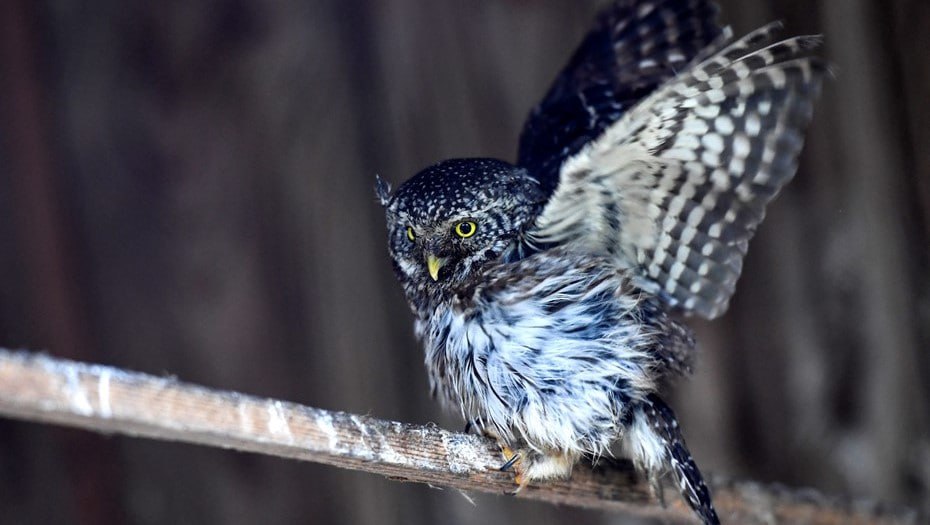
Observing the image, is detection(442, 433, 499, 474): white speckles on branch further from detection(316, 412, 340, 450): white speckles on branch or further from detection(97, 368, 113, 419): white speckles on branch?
detection(97, 368, 113, 419): white speckles on branch

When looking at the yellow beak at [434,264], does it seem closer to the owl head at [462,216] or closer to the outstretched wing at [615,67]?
the owl head at [462,216]

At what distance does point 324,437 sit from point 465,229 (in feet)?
2.90

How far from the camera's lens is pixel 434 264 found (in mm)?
2469

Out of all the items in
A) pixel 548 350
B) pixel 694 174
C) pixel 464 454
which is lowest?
pixel 464 454

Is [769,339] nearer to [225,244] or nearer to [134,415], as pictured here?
[225,244]

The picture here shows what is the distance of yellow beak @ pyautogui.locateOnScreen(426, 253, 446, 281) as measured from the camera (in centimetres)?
246

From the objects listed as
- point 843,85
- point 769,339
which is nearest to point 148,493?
point 769,339

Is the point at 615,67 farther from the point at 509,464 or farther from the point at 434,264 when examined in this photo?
the point at 509,464

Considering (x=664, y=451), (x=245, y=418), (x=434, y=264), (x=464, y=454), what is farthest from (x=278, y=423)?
(x=664, y=451)

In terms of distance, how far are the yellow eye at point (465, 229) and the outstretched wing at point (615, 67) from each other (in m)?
0.43

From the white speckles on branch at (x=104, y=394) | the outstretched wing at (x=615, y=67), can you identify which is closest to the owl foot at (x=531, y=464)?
the outstretched wing at (x=615, y=67)

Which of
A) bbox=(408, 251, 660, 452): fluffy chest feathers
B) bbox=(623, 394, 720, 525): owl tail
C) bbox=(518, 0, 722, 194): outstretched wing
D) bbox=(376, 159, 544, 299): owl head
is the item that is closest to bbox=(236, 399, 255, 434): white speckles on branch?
bbox=(408, 251, 660, 452): fluffy chest feathers

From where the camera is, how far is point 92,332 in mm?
3197

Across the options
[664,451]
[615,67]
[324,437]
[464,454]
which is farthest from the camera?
[615,67]
